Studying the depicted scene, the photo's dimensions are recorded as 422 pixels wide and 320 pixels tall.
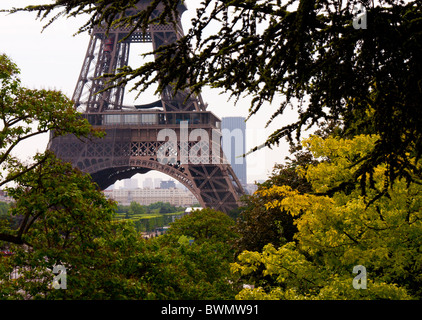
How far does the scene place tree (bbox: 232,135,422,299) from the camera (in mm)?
7457

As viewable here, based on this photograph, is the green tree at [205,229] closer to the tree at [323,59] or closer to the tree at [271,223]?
the tree at [271,223]

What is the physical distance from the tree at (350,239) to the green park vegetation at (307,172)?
28mm

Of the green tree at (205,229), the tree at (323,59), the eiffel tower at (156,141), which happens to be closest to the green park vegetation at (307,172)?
the tree at (323,59)

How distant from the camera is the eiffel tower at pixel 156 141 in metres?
45.1

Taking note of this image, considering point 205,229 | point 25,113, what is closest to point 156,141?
point 205,229

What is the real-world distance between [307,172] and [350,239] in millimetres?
1824

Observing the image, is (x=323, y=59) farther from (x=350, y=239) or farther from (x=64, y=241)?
(x=64, y=241)

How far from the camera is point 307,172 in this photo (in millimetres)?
9500

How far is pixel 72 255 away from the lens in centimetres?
863

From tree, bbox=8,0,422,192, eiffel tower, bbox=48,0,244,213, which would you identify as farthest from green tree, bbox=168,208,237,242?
tree, bbox=8,0,422,192

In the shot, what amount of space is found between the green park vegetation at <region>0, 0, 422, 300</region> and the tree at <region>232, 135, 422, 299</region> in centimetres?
3
